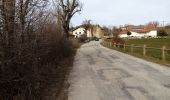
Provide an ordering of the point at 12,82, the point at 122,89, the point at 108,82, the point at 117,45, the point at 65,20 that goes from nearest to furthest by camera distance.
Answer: the point at 12,82 < the point at 122,89 < the point at 108,82 < the point at 117,45 < the point at 65,20

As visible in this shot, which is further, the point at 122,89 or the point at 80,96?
the point at 122,89

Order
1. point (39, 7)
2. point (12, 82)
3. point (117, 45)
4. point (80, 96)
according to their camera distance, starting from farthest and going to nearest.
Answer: point (117, 45) → point (39, 7) → point (80, 96) → point (12, 82)

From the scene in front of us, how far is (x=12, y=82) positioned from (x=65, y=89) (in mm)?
3637

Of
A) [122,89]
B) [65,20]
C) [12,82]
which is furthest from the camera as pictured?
[65,20]

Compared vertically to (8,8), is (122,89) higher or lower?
lower

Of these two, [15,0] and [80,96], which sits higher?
[15,0]

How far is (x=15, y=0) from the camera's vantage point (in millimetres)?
9914

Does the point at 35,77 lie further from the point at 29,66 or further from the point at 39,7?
the point at 39,7

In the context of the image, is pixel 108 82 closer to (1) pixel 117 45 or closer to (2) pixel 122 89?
(2) pixel 122 89

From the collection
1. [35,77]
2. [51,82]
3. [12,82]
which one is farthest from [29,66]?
[51,82]

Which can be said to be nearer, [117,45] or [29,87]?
[29,87]

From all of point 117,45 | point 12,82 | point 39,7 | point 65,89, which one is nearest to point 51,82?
point 65,89

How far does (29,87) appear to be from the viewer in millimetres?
9359

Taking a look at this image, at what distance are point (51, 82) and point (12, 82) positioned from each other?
5152mm
